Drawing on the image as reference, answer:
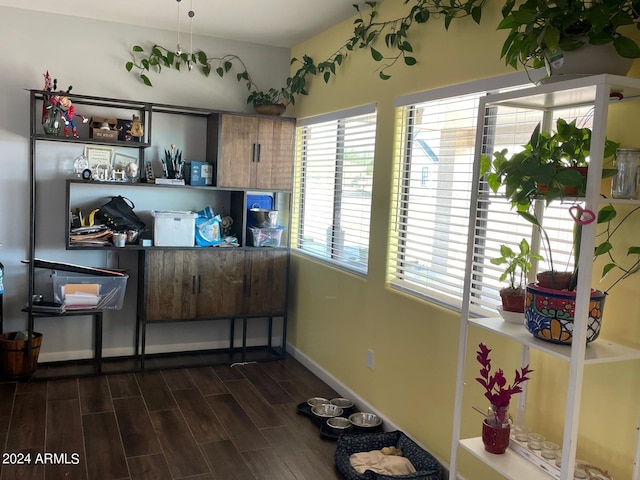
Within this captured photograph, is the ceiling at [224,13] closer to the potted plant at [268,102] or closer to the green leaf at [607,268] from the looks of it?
the potted plant at [268,102]

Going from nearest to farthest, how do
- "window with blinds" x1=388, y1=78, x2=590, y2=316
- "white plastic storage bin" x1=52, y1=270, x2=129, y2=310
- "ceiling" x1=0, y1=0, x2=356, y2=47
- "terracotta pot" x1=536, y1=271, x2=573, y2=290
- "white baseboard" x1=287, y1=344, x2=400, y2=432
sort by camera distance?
1. "terracotta pot" x1=536, y1=271, x2=573, y2=290
2. "window with blinds" x1=388, y1=78, x2=590, y2=316
3. "white baseboard" x1=287, y1=344, x2=400, y2=432
4. "ceiling" x1=0, y1=0, x2=356, y2=47
5. "white plastic storage bin" x1=52, y1=270, x2=129, y2=310

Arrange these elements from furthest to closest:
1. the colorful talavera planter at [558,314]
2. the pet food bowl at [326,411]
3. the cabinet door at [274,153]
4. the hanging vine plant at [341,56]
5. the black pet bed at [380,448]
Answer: the cabinet door at [274,153] < the pet food bowl at [326,411] < the hanging vine plant at [341,56] < the black pet bed at [380,448] < the colorful talavera planter at [558,314]

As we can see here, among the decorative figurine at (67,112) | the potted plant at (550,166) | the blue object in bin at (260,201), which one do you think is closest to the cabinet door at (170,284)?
the blue object in bin at (260,201)

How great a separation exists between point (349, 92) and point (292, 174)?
94cm

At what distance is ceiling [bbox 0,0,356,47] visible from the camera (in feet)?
12.0

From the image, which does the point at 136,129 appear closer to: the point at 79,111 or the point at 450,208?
the point at 79,111

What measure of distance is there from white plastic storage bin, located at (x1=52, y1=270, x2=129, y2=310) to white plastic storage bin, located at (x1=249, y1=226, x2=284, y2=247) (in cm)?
96

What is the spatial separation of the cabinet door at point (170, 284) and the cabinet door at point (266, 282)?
421mm

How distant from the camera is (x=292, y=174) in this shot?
458 centimetres

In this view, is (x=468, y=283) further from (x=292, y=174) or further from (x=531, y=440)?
(x=292, y=174)

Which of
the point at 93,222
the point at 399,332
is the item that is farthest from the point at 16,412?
the point at 399,332

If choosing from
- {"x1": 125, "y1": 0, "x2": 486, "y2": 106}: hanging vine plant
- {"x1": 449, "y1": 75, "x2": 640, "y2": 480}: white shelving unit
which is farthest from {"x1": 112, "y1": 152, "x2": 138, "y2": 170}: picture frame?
{"x1": 449, "y1": 75, "x2": 640, "y2": 480}: white shelving unit

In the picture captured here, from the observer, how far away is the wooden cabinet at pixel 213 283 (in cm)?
417

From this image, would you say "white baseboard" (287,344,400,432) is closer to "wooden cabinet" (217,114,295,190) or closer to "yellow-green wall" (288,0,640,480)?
"yellow-green wall" (288,0,640,480)
